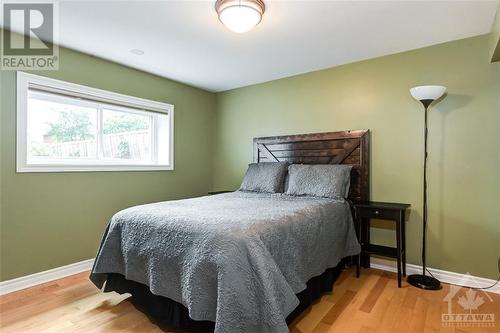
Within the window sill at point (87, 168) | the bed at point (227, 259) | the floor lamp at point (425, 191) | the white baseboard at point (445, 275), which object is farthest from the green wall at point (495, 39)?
the window sill at point (87, 168)

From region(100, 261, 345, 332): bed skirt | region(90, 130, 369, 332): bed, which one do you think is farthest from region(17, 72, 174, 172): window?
region(100, 261, 345, 332): bed skirt

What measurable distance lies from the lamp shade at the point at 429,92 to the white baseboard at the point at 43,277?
12.2 feet

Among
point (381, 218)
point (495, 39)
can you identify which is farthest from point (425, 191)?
point (495, 39)

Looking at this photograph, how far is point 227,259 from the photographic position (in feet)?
4.67

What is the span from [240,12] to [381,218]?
215 cm

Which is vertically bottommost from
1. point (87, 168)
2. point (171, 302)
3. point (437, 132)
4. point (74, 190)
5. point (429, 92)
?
point (171, 302)

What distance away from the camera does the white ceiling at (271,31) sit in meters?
2.03

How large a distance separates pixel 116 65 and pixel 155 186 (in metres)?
1.54

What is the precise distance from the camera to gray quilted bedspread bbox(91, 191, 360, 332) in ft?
4.64

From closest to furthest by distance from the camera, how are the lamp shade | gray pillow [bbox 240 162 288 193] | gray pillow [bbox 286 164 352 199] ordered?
the lamp shade
gray pillow [bbox 286 164 352 199]
gray pillow [bbox 240 162 288 193]

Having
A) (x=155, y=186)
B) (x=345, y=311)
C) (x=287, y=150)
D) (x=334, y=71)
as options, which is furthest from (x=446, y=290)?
(x=155, y=186)

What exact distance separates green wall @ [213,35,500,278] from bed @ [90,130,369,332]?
761 millimetres

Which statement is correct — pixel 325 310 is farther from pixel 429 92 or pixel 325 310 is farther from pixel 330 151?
pixel 429 92

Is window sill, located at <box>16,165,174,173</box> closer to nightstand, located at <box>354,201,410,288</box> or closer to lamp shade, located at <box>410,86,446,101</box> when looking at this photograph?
nightstand, located at <box>354,201,410,288</box>
